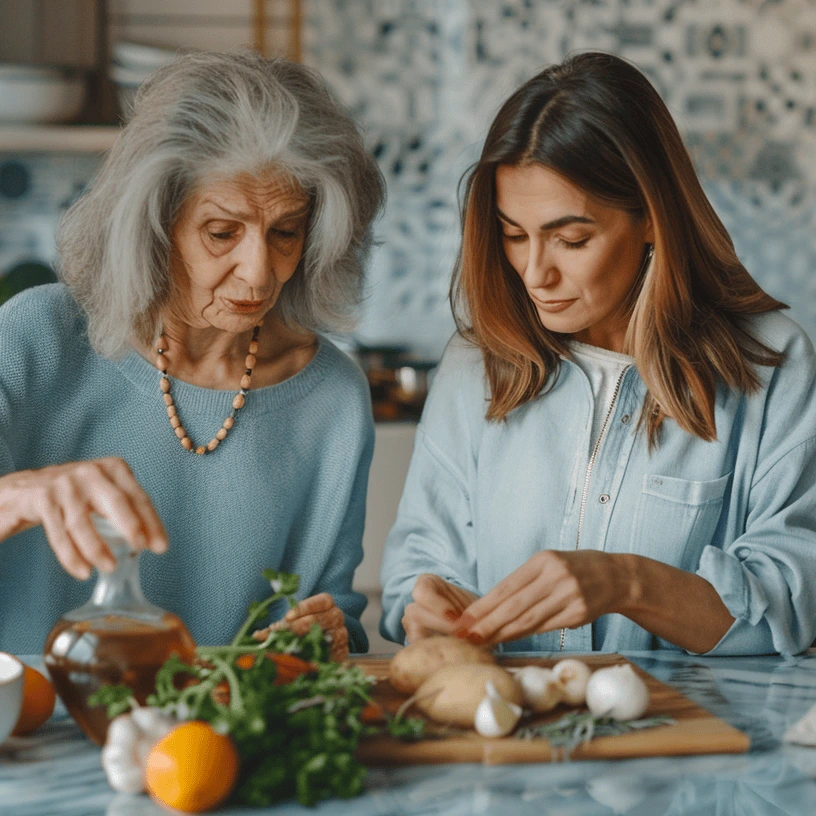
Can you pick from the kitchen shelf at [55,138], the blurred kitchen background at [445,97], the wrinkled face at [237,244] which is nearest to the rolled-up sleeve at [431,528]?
the wrinkled face at [237,244]

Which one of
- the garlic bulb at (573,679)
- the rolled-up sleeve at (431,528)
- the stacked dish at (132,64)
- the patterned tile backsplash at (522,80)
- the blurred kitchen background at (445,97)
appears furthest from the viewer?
the patterned tile backsplash at (522,80)

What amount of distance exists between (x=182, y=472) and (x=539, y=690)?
697 millimetres

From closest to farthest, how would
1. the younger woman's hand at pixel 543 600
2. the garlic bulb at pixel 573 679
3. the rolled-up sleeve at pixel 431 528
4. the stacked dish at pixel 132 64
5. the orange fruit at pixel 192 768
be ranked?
the orange fruit at pixel 192 768 < the garlic bulb at pixel 573 679 < the younger woman's hand at pixel 543 600 < the rolled-up sleeve at pixel 431 528 < the stacked dish at pixel 132 64

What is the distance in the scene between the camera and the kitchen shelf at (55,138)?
2.84 meters

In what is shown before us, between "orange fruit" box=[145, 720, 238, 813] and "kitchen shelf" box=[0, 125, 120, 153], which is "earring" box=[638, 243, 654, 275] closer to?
"orange fruit" box=[145, 720, 238, 813]

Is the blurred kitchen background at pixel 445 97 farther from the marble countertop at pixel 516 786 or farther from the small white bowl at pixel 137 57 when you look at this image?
the marble countertop at pixel 516 786

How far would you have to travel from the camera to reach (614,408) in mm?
1611

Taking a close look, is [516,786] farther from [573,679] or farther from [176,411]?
[176,411]

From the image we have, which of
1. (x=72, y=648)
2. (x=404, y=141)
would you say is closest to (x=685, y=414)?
(x=72, y=648)

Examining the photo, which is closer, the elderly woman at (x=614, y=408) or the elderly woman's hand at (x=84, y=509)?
the elderly woman's hand at (x=84, y=509)

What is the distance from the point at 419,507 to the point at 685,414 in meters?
0.41

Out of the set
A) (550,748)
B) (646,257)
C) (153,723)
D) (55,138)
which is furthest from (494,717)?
(55,138)

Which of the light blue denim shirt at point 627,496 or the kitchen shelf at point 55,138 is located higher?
the kitchen shelf at point 55,138

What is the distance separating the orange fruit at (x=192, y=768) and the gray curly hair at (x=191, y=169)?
0.78 m
